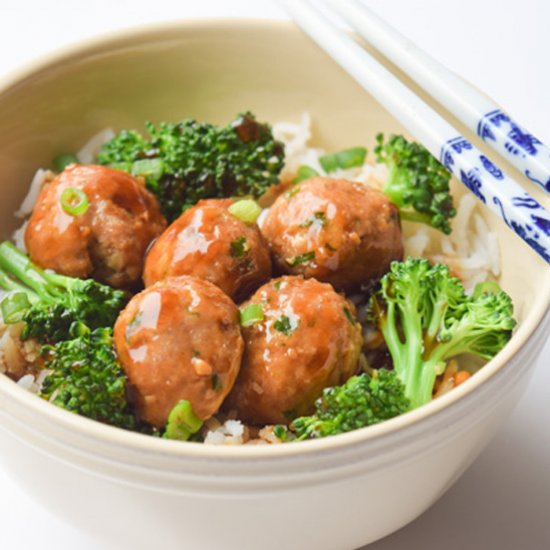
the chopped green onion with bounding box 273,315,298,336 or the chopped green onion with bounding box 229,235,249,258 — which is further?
the chopped green onion with bounding box 229,235,249,258

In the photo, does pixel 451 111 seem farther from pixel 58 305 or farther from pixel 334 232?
pixel 58 305

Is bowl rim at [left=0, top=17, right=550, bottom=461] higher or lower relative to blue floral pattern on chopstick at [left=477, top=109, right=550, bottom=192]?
lower

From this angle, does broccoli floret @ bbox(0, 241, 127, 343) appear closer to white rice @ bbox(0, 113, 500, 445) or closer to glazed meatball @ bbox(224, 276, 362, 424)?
white rice @ bbox(0, 113, 500, 445)

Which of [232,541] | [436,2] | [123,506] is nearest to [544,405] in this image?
[232,541]

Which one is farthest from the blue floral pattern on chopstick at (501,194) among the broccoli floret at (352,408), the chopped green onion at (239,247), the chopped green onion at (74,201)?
the chopped green onion at (74,201)

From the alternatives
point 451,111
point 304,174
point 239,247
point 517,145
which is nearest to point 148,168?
point 304,174

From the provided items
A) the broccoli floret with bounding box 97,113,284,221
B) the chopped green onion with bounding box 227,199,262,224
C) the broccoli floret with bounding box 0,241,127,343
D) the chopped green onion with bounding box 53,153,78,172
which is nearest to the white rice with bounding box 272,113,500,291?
the broccoli floret with bounding box 97,113,284,221
